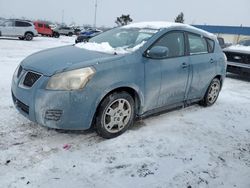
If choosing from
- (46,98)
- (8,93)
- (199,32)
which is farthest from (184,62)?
(8,93)

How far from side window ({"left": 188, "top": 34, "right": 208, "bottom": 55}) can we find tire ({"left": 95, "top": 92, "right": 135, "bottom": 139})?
1747 millimetres

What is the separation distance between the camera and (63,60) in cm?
398

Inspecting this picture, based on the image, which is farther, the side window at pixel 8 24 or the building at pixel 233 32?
the building at pixel 233 32

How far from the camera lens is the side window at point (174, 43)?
4.74 m

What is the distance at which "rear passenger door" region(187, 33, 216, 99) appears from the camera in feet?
17.3

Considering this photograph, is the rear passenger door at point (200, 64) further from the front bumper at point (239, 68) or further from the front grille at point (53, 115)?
the front bumper at point (239, 68)

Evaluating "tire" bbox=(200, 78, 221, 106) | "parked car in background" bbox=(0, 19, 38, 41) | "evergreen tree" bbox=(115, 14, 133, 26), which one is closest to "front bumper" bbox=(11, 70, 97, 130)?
"tire" bbox=(200, 78, 221, 106)

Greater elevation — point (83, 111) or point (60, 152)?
point (83, 111)

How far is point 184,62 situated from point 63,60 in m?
2.07

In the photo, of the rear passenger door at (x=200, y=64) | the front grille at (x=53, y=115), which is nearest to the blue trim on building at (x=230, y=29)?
the rear passenger door at (x=200, y=64)

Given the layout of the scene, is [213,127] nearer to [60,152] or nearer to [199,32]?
[199,32]

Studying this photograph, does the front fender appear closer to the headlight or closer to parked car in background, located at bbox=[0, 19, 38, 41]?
the headlight

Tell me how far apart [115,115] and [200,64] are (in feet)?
6.99

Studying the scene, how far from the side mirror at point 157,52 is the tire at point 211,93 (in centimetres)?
Result: 199
